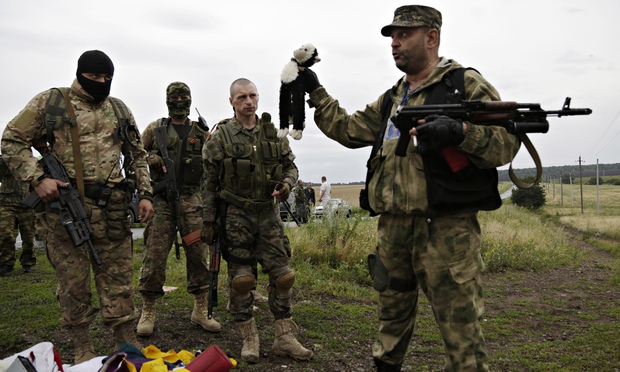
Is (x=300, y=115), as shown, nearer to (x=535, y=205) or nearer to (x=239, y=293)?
(x=239, y=293)

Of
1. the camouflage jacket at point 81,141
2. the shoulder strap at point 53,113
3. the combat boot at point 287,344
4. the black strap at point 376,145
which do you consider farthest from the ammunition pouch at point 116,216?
the black strap at point 376,145

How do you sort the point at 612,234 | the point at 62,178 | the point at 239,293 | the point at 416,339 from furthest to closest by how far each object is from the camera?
the point at 612,234
the point at 416,339
the point at 239,293
the point at 62,178

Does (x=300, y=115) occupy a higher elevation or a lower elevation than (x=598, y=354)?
higher

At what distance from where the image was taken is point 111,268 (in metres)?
4.12

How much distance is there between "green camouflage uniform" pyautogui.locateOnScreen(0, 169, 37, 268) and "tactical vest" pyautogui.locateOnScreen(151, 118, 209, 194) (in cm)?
430

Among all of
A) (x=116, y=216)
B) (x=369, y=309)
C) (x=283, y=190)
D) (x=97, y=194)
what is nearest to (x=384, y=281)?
(x=283, y=190)

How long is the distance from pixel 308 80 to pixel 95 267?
2.21 m

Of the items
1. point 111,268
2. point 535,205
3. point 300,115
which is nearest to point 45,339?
point 111,268

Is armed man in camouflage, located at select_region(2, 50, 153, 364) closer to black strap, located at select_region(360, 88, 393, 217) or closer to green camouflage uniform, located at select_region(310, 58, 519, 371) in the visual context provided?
black strap, located at select_region(360, 88, 393, 217)

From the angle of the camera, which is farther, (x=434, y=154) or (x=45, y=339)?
(x=45, y=339)

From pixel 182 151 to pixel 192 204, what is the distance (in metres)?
0.58

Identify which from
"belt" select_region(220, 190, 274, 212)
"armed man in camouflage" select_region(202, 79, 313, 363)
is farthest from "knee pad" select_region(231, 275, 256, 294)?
"belt" select_region(220, 190, 274, 212)

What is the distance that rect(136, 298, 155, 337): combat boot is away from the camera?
5.03 meters

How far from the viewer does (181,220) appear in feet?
17.8
